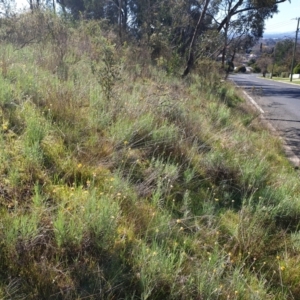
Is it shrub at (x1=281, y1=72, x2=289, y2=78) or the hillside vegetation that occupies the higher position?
the hillside vegetation

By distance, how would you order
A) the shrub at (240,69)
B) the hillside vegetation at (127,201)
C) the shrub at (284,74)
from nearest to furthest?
the hillside vegetation at (127,201) → the shrub at (284,74) → the shrub at (240,69)

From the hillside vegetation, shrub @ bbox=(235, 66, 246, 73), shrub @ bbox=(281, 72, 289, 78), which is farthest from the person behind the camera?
shrub @ bbox=(235, 66, 246, 73)

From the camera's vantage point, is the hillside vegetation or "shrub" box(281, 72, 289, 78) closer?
the hillside vegetation

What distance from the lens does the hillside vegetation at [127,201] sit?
2.42 metres

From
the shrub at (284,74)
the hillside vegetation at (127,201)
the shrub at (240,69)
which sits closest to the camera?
the hillside vegetation at (127,201)

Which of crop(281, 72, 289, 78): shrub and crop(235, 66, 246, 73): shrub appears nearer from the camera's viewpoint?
crop(281, 72, 289, 78): shrub

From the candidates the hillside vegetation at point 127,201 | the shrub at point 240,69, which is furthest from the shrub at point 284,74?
the hillside vegetation at point 127,201

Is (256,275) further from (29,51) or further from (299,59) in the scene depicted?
(299,59)

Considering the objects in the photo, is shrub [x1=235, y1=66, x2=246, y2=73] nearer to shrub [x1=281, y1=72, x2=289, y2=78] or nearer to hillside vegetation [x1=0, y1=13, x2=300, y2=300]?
shrub [x1=281, y1=72, x2=289, y2=78]

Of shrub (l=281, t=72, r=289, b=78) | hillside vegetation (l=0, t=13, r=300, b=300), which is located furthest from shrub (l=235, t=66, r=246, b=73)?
hillside vegetation (l=0, t=13, r=300, b=300)

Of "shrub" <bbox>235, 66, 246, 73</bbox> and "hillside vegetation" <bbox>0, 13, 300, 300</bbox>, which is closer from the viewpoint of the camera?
"hillside vegetation" <bbox>0, 13, 300, 300</bbox>

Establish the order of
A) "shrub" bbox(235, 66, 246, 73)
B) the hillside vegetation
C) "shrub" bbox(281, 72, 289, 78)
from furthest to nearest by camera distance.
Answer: "shrub" bbox(235, 66, 246, 73) < "shrub" bbox(281, 72, 289, 78) < the hillside vegetation

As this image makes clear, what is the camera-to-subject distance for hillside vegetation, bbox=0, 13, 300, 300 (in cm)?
242

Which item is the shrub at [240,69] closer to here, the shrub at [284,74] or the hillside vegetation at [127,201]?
the shrub at [284,74]
